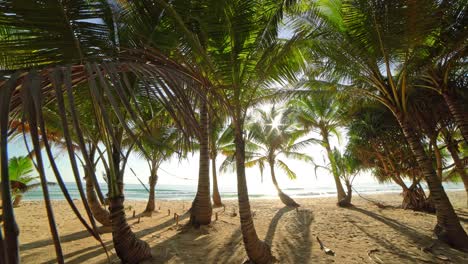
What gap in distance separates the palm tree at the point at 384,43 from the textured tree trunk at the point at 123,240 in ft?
14.6

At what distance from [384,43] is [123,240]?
19.7 feet

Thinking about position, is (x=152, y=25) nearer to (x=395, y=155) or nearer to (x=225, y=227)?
(x=225, y=227)

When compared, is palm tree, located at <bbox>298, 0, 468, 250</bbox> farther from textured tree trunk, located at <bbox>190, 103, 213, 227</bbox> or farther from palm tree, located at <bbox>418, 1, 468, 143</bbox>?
textured tree trunk, located at <bbox>190, 103, 213, 227</bbox>

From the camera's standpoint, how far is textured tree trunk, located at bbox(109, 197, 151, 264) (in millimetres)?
Answer: 3711

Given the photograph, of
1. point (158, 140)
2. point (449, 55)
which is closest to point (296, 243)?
point (158, 140)

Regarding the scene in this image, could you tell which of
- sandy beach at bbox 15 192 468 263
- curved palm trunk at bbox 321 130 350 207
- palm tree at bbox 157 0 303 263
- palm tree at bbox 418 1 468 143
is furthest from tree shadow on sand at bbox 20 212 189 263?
curved palm trunk at bbox 321 130 350 207

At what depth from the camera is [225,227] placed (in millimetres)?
6414

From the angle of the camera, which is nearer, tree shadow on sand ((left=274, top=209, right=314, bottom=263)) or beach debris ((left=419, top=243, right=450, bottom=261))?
beach debris ((left=419, top=243, right=450, bottom=261))

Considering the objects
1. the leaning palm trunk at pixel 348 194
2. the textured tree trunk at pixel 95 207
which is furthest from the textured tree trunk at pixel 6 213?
the leaning palm trunk at pixel 348 194

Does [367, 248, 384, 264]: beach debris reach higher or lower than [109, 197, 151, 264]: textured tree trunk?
lower

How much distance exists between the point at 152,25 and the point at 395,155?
35.6 ft

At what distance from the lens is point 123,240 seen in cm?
374

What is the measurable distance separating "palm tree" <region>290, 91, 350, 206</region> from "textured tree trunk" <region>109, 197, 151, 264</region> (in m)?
9.00

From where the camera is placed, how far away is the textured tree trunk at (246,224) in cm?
369
